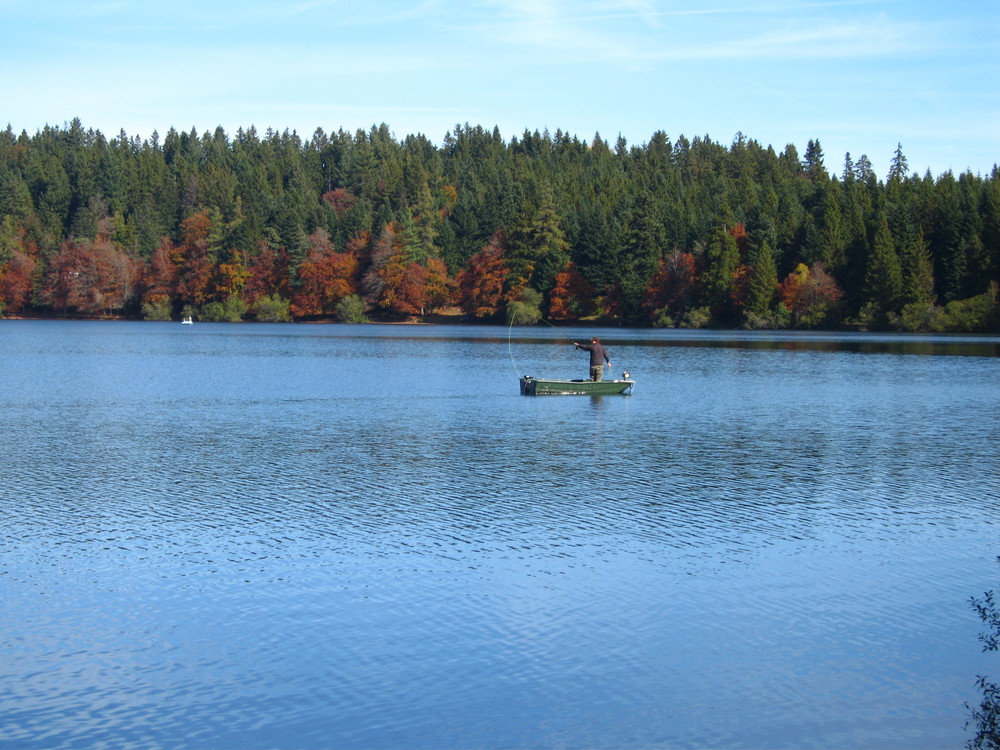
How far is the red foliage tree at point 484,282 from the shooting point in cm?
15275

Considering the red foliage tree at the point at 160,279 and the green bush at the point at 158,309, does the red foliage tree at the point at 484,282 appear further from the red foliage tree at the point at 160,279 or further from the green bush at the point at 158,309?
the red foliage tree at the point at 160,279

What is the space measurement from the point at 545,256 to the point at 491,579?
436ft

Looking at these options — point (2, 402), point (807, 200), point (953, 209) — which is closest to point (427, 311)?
point (807, 200)

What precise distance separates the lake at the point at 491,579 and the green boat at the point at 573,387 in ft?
28.2

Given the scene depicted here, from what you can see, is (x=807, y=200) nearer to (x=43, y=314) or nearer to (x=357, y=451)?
(x=43, y=314)

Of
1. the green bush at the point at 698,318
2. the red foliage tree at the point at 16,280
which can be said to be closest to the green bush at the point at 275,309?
the red foliage tree at the point at 16,280

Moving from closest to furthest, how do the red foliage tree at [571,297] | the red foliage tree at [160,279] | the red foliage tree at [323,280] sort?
the red foliage tree at [571,297] → the red foliage tree at [323,280] → the red foliage tree at [160,279]

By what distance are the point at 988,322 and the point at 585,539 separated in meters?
109

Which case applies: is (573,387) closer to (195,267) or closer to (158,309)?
(195,267)

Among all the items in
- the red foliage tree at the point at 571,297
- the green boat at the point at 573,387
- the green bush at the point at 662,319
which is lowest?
the green boat at the point at 573,387

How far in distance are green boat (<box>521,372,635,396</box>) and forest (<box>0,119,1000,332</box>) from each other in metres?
65.1

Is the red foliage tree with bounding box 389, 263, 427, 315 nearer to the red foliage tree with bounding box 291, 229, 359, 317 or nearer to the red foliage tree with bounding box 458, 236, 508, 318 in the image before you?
the red foliage tree with bounding box 458, 236, 508, 318

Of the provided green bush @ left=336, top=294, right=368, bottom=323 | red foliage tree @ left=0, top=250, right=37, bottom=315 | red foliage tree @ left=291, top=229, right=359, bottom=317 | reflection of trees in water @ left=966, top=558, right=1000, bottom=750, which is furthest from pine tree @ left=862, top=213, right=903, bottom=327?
red foliage tree @ left=0, top=250, right=37, bottom=315

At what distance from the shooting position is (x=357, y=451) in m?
32.6
